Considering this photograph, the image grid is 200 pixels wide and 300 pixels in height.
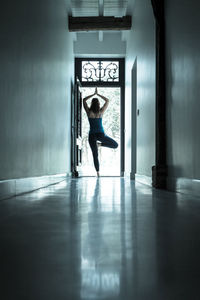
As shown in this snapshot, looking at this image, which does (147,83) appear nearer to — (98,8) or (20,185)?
(20,185)

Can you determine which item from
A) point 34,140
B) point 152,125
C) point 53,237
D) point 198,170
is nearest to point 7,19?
point 34,140

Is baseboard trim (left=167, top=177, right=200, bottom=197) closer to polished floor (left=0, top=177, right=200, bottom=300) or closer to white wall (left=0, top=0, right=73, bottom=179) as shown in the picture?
polished floor (left=0, top=177, right=200, bottom=300)

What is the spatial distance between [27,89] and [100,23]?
14.9 ft

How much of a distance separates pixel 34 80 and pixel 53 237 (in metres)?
2.45

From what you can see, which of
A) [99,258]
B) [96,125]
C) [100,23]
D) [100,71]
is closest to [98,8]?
[100,23]

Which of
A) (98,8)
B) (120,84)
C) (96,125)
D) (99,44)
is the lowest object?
(96,125)

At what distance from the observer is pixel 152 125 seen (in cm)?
405

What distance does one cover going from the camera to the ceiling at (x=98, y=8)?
249 inches

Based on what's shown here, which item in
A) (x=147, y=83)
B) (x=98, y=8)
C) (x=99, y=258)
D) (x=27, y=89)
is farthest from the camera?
(x=98, y=8)

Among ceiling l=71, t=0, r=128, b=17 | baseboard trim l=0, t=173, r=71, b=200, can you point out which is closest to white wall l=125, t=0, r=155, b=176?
ceiling l=71, t=0, r=128, b=17

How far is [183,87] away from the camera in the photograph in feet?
8.81

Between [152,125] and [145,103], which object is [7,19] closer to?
[152,125]

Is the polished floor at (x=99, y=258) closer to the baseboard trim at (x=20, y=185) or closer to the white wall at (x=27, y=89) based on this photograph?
the baseboard trim at (x=20, y=185)

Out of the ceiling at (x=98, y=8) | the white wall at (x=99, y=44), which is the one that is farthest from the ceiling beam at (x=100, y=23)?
the white wall at (x=99, y=44)
